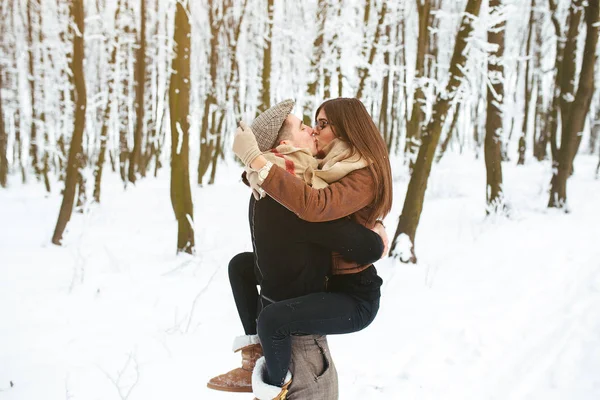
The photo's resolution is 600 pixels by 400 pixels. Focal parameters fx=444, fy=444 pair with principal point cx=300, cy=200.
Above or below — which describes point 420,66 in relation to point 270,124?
above

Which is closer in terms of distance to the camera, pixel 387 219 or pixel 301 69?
pixel 387 219

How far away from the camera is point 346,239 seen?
1.82 meters

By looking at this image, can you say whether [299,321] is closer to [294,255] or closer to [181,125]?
[294,255]

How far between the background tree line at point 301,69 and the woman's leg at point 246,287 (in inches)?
186

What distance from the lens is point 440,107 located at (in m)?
6.47

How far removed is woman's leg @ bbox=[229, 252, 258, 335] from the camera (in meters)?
2.16

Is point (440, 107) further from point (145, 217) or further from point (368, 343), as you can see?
point (145, 217)

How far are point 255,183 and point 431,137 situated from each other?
5.25m

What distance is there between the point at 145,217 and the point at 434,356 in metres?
10.3

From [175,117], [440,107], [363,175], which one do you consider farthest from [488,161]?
[363,175]

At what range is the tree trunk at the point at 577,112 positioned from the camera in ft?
30.8

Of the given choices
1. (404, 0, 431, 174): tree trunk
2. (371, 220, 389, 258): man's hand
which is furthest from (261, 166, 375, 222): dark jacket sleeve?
(404, 0, 431, 174): tree trunk

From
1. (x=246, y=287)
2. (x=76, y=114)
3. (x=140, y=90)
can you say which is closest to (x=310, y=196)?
(x=246, y=287)

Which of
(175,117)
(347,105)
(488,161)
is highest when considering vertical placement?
(347,105)
